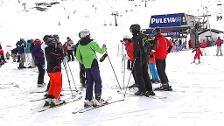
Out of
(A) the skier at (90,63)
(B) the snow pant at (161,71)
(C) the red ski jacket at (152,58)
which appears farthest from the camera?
(C) the red ski jacket at (152,58)

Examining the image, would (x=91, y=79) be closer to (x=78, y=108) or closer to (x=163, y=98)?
(x=78, y=108)

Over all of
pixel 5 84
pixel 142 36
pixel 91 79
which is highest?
pixel 142 36

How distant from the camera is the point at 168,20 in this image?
4100cm

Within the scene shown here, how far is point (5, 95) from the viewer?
14164mm

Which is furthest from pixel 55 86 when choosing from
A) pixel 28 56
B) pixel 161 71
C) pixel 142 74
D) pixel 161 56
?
pixel 28 56

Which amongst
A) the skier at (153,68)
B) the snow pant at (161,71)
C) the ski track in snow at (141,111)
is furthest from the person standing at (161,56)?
the skier at (153,68)

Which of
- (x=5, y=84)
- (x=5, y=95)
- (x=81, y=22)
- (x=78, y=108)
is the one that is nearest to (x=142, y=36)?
(x=78, y=108)

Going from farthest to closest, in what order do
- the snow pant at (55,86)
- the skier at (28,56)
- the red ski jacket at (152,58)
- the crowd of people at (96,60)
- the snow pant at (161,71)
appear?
the skier at (28,56), the red ski jacket at (152,58), the snow pant at (161,71), the snow pant at (55,86), the crowd of people at (96,60)

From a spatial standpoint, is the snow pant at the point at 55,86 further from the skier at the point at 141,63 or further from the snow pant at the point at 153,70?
the snow pant at the point at 153,70

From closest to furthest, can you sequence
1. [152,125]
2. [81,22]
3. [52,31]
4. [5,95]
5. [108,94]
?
[152,125]
[108,94]
[5,95]
[52,31]
[81,22]

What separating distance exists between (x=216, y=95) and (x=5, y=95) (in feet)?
21.6

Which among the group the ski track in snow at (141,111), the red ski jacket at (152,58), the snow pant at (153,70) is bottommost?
the ski track in snow at (141,111)

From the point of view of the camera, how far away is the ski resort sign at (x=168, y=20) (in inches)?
1591

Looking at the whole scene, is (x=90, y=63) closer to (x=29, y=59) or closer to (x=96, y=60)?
(x=96, y=60)
